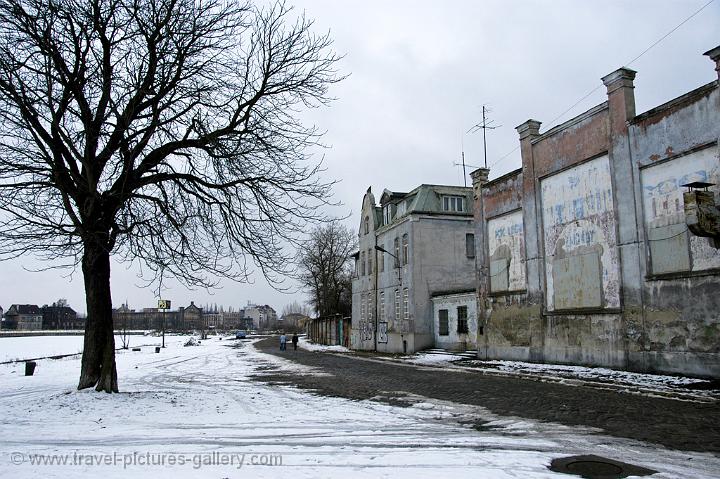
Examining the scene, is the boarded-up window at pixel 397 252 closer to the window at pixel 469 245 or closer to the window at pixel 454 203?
the window at pixel 454 203

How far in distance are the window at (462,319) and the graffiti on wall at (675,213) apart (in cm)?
1480

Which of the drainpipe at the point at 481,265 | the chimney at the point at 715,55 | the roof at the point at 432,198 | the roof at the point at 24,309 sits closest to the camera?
the chimney at the point at 715,55

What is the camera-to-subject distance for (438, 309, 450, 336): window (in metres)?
32.3

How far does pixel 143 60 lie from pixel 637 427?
11451 mm

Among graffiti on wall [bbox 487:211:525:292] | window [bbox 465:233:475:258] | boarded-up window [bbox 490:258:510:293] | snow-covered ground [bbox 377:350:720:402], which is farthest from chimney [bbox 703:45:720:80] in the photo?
window [bbox 465:233:475:258]

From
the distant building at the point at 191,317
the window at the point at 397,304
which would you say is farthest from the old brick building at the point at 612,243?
the distant building at the point at 191,317

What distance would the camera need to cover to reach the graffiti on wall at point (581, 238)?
18.1 m

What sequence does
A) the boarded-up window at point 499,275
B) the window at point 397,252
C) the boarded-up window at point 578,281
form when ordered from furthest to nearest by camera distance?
the window at point 397,252 < the boarded-up window at point 499,275 < the boarded-up window at point 578,281

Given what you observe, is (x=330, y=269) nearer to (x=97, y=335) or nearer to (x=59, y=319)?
(x=97, y=335)

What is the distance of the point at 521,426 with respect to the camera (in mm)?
8602

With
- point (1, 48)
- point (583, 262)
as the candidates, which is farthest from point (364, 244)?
point (1, 48)

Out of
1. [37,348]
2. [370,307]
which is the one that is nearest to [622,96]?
[370,307]

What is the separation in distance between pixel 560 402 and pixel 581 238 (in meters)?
9.54

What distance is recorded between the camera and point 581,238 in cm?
1933
